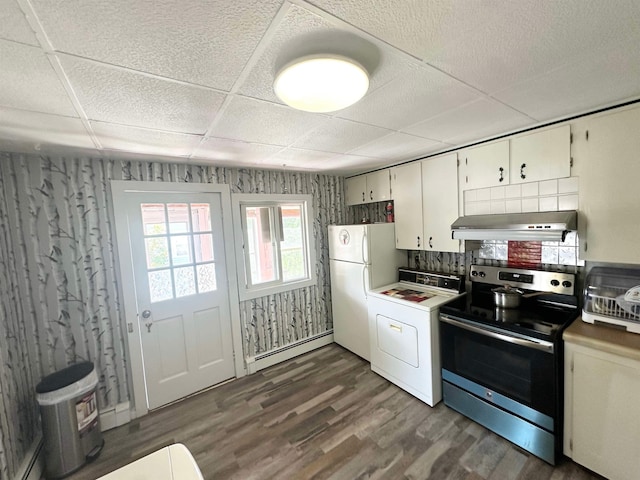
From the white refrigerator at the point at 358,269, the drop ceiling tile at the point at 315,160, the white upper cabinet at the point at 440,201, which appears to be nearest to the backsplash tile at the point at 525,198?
the white upper cabinet at the point at 440,201

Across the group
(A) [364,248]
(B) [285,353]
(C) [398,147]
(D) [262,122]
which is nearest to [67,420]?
(B) [285,353]

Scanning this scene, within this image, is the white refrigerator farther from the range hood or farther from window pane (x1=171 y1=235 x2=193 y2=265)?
window pane (x1=171 y1=235 x2=193 y2=265)

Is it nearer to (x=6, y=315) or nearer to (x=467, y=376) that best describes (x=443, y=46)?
(x=467, y=376)

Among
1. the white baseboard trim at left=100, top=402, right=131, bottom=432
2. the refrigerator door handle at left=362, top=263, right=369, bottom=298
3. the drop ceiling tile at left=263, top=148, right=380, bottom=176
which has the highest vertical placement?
the drop ceiling tile at left=263, top=148, right=380, bottom=176

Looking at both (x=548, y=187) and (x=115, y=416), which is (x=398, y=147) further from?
(x=115, y=416)

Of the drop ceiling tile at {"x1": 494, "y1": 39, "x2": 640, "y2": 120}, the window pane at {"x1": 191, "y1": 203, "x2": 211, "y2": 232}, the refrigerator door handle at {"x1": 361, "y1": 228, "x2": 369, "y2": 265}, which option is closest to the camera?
the drop ceiling tile at {"x1": 494, "y1": 39, "x2": 640, "y2": 120}

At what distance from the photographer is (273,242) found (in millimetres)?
3225

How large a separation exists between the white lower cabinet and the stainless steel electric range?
0.07m

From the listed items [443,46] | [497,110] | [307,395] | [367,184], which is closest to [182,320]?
[307,395]

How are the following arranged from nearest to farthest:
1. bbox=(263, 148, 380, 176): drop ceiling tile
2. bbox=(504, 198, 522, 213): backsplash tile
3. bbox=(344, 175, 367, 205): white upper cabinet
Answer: bbox=(504, 198, 522, 213): backsplash tile, bbox=(263, 148, 380, 176): drop ceiling tile, bbox=(344, 175, 367, 205): white upper cabinet

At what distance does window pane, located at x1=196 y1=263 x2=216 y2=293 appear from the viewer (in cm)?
273

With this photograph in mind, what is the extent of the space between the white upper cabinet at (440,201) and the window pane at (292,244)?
4.96 ft

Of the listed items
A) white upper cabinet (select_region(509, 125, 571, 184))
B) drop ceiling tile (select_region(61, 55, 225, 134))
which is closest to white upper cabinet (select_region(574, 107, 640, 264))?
white upper cabinet (select_region(509, 125, 571, 184))

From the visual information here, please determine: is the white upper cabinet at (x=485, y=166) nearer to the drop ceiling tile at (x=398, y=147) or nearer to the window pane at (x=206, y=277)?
the drop ceiling tile at (x=398, y=147)
